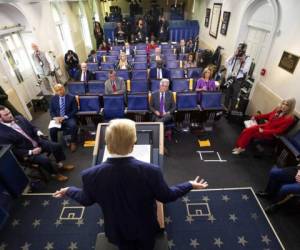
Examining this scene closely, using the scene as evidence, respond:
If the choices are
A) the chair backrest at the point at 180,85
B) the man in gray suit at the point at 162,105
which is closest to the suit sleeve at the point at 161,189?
the man in gray suit at the point at 162,105

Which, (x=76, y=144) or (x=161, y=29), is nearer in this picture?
(x=76, y=144)

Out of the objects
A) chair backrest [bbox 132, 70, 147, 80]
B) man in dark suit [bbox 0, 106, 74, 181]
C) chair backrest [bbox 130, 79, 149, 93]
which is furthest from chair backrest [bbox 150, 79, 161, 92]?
man in dark suit [bbox 0, 106, 74, 181]

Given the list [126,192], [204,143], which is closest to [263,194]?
[204,143]

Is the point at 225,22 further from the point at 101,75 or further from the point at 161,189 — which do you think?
the point at 161,189

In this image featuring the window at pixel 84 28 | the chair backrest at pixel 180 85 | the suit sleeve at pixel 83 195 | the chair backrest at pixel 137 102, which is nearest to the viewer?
the suit sleeve at pixel 83 195

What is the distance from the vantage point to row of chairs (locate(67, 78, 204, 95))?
4645mm

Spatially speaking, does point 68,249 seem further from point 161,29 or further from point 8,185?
point 161,29

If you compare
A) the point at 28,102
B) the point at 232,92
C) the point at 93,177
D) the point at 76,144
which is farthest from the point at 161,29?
the point at 93,177

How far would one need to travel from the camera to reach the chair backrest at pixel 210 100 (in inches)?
A: 158

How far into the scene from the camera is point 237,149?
3.70 metres

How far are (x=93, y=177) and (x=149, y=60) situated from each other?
20.3ft

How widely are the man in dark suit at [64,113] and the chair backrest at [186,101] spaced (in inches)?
83.8

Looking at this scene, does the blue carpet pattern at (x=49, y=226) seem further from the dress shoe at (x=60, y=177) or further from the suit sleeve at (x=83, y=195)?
the suit sleeve at (x=83, y=195)

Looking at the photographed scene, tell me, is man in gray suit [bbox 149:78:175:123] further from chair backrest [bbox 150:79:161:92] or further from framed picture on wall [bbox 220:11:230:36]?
framed picture on wall [bbox 220:11:230:36]
